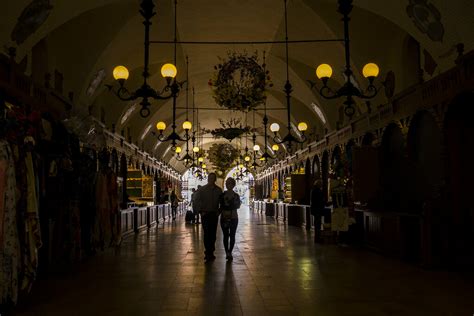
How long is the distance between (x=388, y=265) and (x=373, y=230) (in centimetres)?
202

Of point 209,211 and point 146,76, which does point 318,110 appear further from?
point 146,76

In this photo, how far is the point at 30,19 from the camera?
7.37m

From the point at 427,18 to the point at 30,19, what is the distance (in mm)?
6302

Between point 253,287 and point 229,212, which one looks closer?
point 253,287

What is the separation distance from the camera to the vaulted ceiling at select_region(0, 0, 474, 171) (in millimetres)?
7508

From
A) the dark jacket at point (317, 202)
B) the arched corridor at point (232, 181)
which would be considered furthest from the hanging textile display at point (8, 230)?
the dark jacket at point (317, 202)

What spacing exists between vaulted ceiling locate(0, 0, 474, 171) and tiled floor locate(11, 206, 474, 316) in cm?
364

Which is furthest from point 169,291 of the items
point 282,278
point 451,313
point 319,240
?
point 319,240

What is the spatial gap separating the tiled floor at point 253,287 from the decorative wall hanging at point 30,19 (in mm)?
3771

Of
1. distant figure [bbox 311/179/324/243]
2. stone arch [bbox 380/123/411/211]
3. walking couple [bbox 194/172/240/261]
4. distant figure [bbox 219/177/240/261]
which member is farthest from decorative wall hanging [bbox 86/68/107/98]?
stone arch [bbox 380/123/411/211]

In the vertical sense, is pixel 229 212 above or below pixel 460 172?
below

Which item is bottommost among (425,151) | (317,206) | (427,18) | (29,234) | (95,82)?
(29,234)

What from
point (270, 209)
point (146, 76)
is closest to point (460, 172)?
point (146, 76)

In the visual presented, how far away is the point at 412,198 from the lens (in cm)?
938
